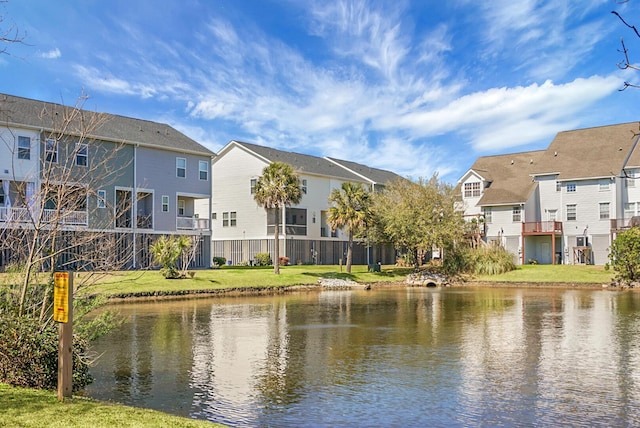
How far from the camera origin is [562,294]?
124 feet

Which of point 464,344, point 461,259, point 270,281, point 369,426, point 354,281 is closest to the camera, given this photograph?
point 369,426

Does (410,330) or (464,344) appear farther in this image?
(410,330)

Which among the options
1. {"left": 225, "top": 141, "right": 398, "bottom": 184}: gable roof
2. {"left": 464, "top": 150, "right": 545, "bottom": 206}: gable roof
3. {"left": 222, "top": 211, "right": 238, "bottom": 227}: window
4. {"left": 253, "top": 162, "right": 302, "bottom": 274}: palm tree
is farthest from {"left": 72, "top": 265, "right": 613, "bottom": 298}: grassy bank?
{"left": 222, "top": 211, "right": 238, "bottom": 227}: window

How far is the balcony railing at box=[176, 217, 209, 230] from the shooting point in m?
47.7

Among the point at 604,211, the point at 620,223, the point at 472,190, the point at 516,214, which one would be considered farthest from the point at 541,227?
the point at 472,190

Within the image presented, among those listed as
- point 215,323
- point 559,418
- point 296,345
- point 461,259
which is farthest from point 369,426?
point 461,259

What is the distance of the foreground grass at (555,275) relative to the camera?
43906mm

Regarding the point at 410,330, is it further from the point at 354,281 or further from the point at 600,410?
the point at 354,281

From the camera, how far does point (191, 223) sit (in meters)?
48.4

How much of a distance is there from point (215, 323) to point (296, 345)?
6188 mm

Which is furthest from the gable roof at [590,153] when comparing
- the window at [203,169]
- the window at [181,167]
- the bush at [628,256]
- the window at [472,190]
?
the window at [181,167]

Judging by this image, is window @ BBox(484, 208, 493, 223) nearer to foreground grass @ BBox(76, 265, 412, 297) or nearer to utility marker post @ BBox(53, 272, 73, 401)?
foreground grass @ BBox(76, 265, 412, 297)

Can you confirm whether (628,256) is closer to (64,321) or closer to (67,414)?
(64,321)

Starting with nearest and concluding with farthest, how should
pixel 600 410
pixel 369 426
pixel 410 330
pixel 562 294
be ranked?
pixel 369 426
pixel 600 410
pixel 410 330
pixel 562 294
